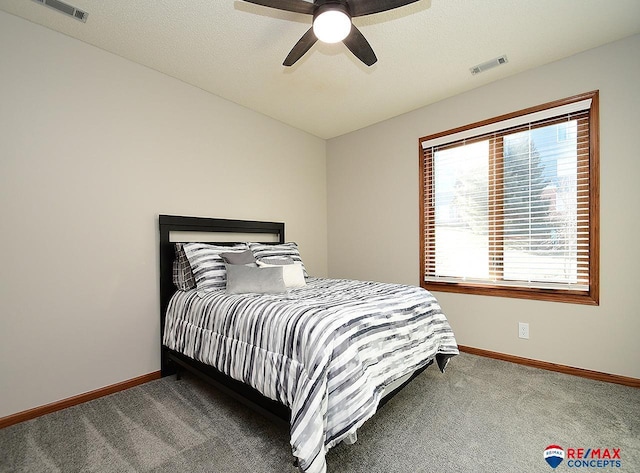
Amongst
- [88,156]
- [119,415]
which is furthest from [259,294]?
[88,156]

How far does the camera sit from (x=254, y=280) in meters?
2.36

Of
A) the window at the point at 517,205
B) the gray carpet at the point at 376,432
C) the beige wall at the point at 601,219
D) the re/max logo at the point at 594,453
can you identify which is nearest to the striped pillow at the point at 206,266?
the gray carpet at the point at 376,432

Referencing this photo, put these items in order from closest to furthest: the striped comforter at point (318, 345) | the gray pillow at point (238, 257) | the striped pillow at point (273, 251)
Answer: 1. the striped comforter at point (318, 345)
2. the gray pillow at point (238, 257)
3. the striped pillow at point (273, 251)

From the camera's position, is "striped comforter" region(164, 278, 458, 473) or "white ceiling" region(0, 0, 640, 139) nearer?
"striped comforter" region(164, 278, 458, 473)

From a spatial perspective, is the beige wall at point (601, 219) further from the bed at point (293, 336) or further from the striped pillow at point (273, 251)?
the striped pillow at point (273, 251)

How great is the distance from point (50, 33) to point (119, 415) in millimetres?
2729

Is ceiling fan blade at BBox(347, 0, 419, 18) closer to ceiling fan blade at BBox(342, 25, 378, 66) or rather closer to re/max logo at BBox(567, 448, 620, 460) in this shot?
ceiling fan blade at BBox(342, 25, 378, 66)

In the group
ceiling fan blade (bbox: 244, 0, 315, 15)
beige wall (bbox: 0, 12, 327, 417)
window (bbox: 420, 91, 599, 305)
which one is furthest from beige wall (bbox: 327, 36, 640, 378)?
beige wall (bbox: 0, 12, 327, 417)

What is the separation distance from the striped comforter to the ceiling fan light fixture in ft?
5.16

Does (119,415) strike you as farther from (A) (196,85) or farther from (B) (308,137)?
(B) (308,137)

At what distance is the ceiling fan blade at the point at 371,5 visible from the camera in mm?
1588

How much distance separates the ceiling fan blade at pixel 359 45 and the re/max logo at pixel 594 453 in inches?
101

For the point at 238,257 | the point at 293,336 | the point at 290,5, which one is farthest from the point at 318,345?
the point at 290,5

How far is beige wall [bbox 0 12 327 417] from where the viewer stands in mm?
1976
